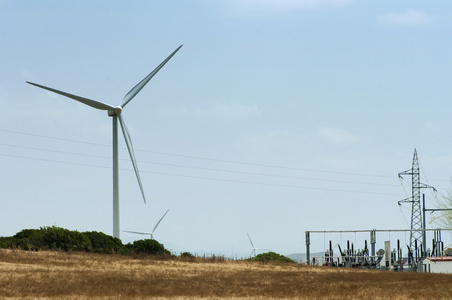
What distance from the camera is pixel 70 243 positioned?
5356cm

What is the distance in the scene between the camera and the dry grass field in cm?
2830

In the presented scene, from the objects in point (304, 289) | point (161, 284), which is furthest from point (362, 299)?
point (161, 284)

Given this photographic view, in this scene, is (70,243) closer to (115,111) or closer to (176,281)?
(115,111)

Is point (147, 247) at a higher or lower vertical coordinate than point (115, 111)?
lower

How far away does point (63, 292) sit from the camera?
94.1ft

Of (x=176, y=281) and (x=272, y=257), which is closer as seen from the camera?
(x=176, y=281)

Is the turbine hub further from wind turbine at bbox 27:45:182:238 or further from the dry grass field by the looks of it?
the dry grass field

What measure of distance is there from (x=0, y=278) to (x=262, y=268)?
18316mm

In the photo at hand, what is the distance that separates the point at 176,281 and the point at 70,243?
21760mm

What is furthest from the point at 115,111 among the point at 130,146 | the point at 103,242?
the point at 103,242

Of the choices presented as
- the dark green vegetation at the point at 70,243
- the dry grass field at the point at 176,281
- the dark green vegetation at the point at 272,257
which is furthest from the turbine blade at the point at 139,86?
the dry grass field at the point at 176,281

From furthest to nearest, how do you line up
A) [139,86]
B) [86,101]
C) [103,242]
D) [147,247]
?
[139,86]
[86,101]
[103,242]
[147,247]

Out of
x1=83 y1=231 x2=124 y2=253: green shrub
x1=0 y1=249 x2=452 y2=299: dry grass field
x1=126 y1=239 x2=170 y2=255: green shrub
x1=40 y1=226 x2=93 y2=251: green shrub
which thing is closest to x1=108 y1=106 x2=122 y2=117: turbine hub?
x1=83 y1=231 x2=124 y2=253: green shrub

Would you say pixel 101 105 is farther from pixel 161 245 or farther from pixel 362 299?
pixel 362 299
